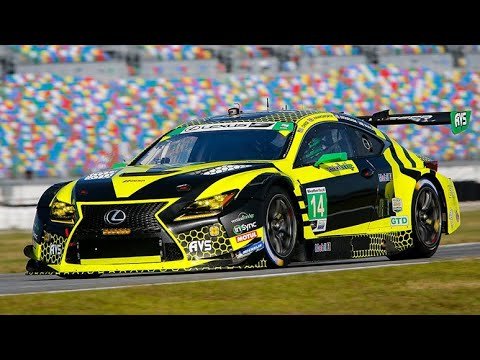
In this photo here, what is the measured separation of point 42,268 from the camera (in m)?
9.28

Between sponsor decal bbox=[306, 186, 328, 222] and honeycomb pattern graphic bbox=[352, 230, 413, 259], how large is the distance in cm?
55

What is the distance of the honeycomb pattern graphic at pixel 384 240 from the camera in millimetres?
10236

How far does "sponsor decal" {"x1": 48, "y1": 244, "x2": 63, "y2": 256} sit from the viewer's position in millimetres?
9059

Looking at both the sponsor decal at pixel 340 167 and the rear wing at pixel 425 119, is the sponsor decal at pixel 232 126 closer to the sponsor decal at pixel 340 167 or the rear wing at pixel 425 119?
the sponsor decal at pixel 340 167

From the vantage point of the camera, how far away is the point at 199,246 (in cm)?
873

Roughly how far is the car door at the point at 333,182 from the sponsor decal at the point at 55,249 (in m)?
2.01

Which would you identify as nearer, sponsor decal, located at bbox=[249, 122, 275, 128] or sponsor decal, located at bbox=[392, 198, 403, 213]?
sponsor decal, located at bbox=[249, 122, 275, 128]

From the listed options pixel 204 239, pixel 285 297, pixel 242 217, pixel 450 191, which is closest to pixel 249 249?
pixel 242 217

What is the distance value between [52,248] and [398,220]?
10.9 ft

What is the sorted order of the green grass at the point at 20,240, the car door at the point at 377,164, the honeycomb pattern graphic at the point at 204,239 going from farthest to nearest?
the green grass at the point at 20,240 < the car door at the point at 377,164 < the honeycomb pattern graphic at the point at 204,239

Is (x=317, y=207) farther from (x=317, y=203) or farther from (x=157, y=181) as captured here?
(x=157, y=181)

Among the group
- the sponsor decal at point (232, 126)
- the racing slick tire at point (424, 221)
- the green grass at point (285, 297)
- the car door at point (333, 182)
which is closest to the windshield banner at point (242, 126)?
the sponsor decal at point (232, 126)

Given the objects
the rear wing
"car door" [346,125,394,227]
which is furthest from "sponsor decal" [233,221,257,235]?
the rear wing

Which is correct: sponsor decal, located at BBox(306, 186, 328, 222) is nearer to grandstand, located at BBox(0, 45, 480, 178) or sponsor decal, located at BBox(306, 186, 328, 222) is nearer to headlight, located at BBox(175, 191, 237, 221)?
headlight, located at BBox(175, 191, 237, 221)
